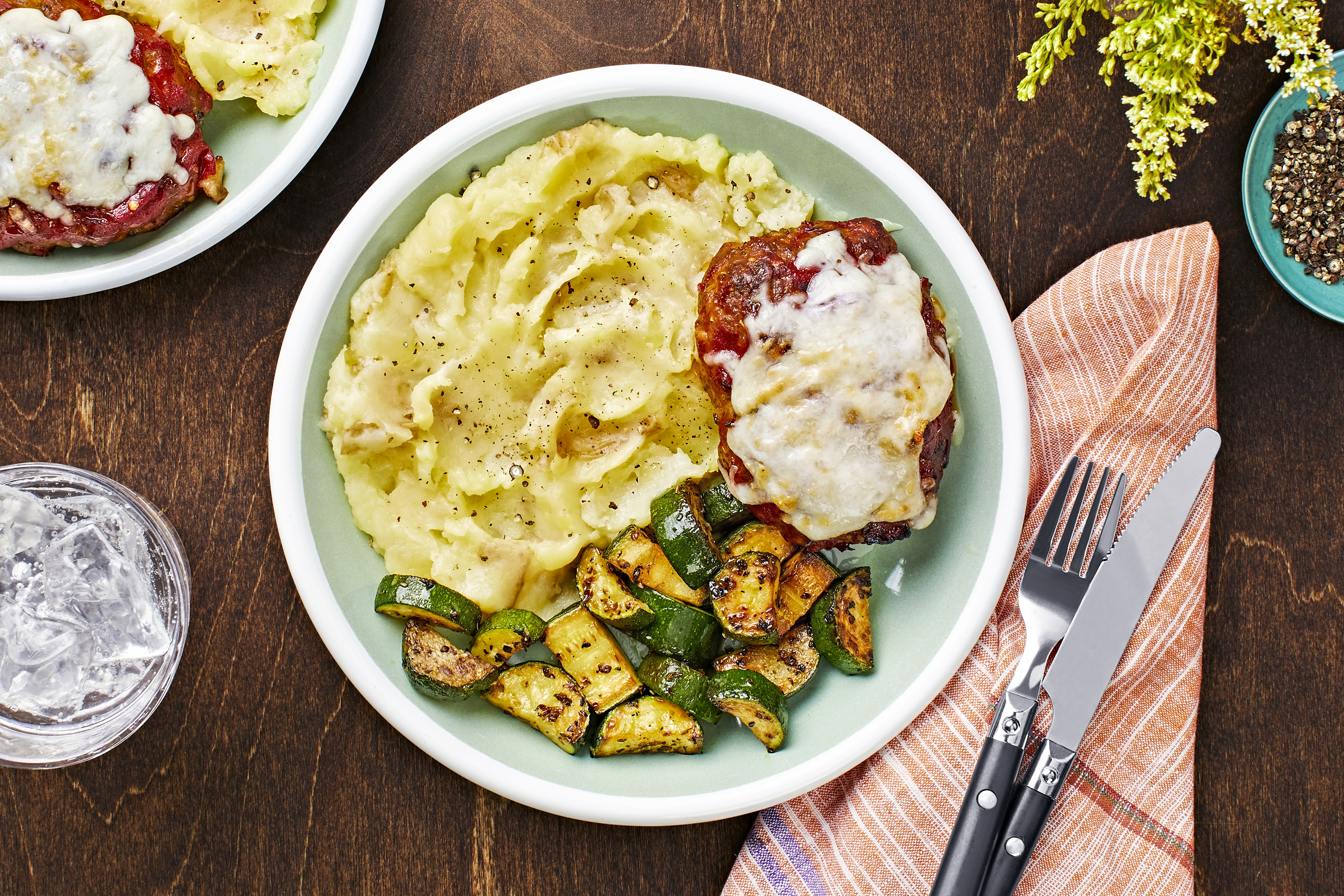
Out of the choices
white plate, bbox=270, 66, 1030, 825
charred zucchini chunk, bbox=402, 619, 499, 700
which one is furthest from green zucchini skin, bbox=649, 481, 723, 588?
charred zucchini chunk, bbox=402, 619, 499, 700

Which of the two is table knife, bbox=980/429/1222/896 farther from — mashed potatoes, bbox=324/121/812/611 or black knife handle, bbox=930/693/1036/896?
mashed potatoes, bbox=324/121/812/611

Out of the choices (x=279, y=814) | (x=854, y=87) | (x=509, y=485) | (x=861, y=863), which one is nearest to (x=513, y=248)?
(x=509, y=485)

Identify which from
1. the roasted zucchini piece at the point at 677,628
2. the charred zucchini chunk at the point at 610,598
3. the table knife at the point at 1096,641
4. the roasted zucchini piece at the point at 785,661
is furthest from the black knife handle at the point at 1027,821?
the charred zucchini chunk at the point at 610,598

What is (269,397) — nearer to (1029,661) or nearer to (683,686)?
(683,686)

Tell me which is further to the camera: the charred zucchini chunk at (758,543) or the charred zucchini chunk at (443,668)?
the charred zucchini chunk at (758,543)

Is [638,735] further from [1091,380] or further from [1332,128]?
[1332,128]

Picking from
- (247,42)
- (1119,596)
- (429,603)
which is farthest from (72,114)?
(1119,596)

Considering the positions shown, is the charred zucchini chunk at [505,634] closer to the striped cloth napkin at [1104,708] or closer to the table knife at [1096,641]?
the striped cloth napkin at [1104,708]
